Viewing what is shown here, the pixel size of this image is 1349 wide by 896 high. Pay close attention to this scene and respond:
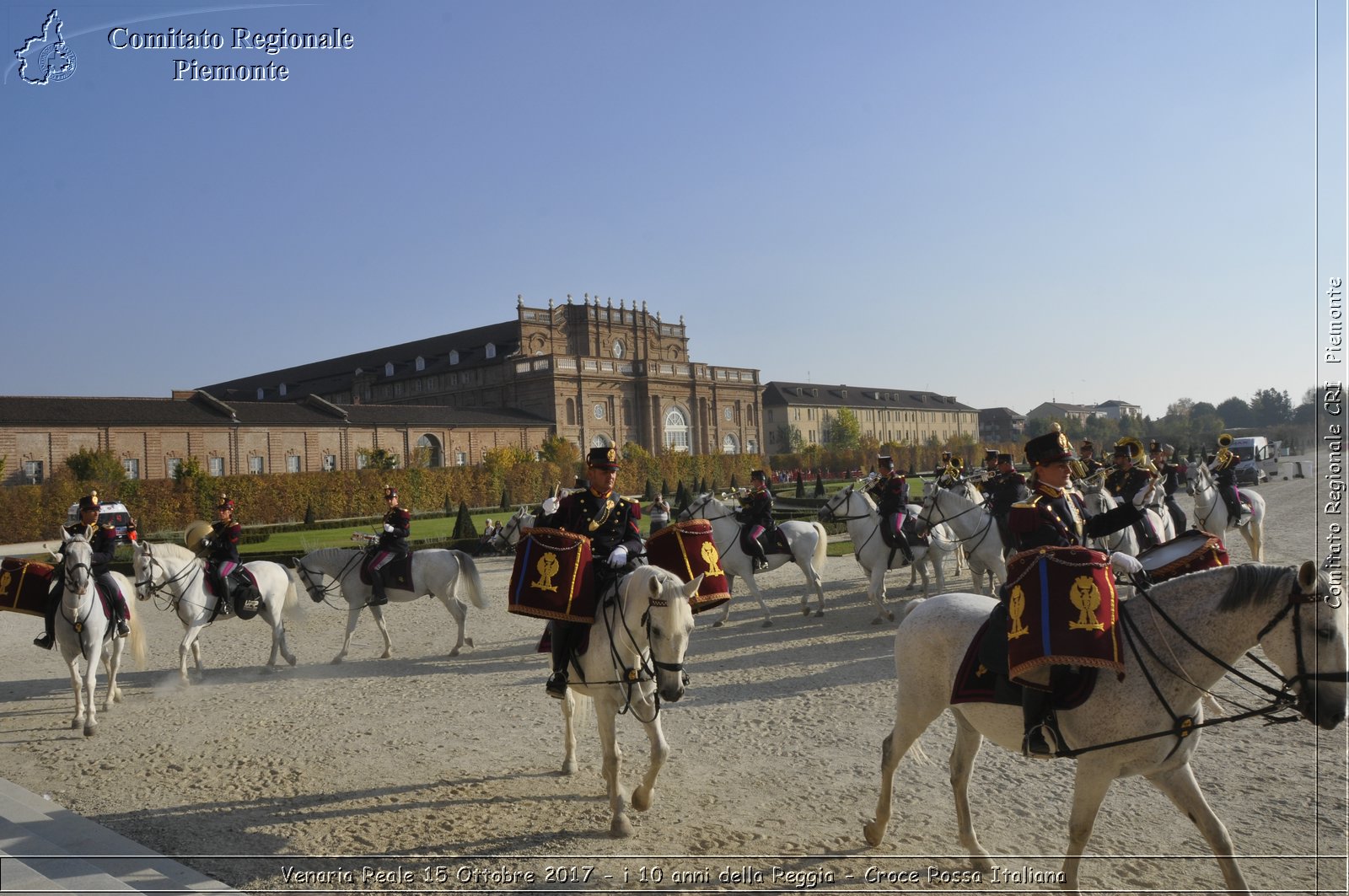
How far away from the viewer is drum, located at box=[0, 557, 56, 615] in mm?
9617

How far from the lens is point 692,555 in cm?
650

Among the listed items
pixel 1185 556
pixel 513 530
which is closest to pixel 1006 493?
pixel 1185 556

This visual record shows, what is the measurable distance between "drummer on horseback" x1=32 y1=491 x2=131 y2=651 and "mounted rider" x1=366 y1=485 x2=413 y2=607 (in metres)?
3.12

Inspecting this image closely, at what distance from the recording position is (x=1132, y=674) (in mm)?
4211

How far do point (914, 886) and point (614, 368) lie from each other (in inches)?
2717

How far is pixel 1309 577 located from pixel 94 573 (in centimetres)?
1137

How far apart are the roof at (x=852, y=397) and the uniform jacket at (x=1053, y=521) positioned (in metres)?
90.2

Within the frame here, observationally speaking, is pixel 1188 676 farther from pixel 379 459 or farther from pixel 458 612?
pixel 379 459

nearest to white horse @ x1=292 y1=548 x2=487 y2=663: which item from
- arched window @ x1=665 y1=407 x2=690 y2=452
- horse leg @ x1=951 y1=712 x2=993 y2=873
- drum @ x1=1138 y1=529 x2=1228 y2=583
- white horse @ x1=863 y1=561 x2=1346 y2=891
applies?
horse leg @ x1=951 y1=712 x2=993 y2=873

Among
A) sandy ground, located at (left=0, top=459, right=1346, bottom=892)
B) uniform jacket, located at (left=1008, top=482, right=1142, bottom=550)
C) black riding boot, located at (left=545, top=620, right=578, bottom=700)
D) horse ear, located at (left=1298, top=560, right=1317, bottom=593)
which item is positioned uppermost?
uniform jacket, located at (left=1008, top=482, right=1142, bottom=550)

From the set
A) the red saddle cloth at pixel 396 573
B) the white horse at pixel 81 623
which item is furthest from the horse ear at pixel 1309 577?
the red saddle cloth at pixel 396 573

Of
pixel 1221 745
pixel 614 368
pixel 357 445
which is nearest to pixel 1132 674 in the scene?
pixel 1221 745

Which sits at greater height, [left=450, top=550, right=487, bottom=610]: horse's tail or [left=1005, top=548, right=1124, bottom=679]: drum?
[left=1005, top=548, right=1124, bottom=679]: drum

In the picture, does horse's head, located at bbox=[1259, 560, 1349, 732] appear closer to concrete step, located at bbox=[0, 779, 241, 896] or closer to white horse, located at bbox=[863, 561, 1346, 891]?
white horse, located at bbox=[863, 561, 1346, 891]
